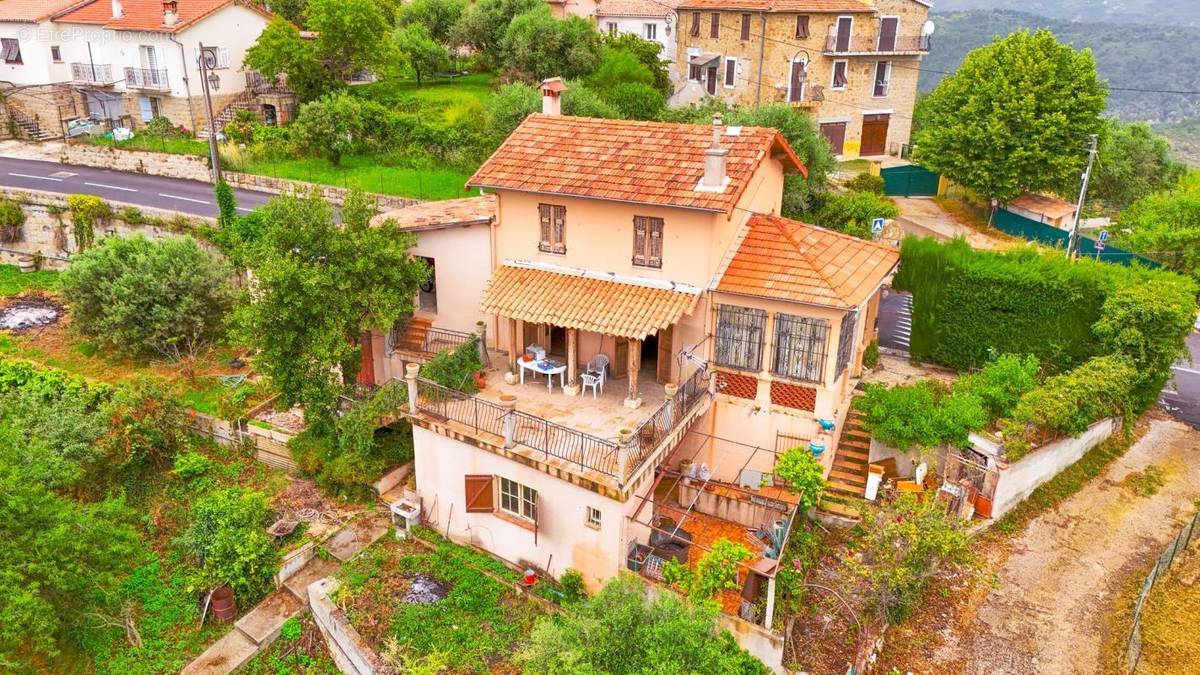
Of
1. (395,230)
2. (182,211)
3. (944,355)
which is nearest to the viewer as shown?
(395,230)

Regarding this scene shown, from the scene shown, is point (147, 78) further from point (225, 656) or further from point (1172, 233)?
point (1172, 233)

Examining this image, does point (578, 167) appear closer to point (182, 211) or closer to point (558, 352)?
point (558, 352)

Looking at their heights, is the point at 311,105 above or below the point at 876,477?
above

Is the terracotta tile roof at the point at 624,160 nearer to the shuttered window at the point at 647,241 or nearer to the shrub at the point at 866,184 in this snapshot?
the shuttered window at the point at 647,241

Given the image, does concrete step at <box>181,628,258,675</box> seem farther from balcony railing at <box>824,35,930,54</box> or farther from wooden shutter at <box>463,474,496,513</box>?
balcony railing at <box>824,35,930,54</box>

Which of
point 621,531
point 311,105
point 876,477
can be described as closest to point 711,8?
point 311,105
